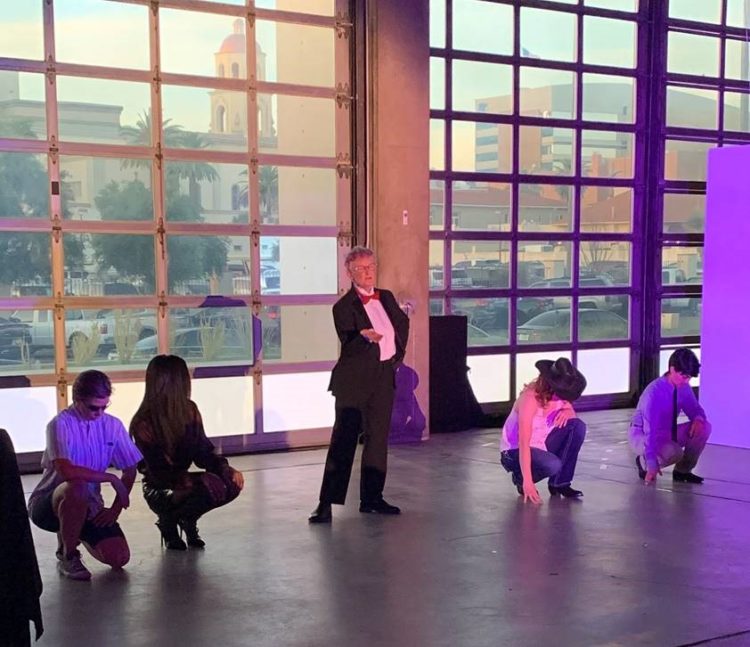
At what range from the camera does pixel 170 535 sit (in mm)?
5488

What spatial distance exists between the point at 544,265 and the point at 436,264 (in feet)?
4.73

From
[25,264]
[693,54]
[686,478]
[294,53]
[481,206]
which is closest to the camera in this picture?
[686,478]

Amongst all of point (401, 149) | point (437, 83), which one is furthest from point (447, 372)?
point (437, 83)

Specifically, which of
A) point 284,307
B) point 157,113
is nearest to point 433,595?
point 284,307

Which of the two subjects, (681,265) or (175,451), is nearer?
(175,451)

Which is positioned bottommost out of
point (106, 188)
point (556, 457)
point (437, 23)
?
point (556, 457)

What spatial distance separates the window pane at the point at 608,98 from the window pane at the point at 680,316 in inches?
88.2

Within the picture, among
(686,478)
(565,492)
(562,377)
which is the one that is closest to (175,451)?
(562,377)

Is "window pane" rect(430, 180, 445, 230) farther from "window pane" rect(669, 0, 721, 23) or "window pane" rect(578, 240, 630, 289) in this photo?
"window pane" rect(669, 0, 721, 23)

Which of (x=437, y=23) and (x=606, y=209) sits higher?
(x=437, y=23)

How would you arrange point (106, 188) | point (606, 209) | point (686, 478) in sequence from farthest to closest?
1. point (606, 209)
2. point (106, 188)
3. point (686, 478)

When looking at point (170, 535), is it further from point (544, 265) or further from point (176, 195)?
point (544, 265)

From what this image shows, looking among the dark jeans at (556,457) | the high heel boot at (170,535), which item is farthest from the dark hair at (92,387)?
the dark jeans at (556,457)

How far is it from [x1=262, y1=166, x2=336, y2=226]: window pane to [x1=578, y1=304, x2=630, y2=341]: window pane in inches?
139
